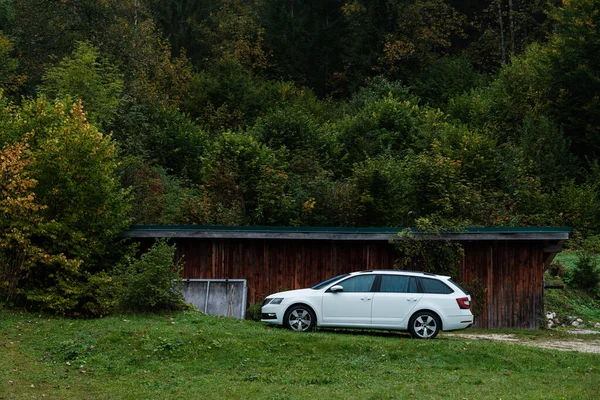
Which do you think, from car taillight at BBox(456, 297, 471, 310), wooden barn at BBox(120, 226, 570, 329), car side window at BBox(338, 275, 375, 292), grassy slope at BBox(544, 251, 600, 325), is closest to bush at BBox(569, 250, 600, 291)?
grassy slope at BBox(544, 251, 600, 325)

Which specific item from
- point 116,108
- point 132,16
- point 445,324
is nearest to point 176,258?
point 445,324

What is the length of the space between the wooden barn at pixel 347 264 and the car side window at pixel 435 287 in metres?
5.21

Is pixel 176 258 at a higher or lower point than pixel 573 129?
lower

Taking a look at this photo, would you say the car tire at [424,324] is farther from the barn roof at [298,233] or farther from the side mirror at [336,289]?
the barn roof at [298,233]

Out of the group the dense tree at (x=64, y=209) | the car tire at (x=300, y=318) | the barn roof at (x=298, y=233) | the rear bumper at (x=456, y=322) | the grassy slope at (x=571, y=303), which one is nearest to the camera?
the rear bumper at (x=456, y=322)

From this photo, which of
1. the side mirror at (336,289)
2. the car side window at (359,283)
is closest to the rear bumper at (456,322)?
the car side window at (359,283)

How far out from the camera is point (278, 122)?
39562mm

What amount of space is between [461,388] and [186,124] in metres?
33.4

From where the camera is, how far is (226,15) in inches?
2355

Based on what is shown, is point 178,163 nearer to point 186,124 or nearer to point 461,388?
point 186,124

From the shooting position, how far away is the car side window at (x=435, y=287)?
18.4m

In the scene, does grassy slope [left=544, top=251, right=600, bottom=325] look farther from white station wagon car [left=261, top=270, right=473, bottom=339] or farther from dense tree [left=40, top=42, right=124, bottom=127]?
dense tree [left=40, top=42, right=124, bottom=127]

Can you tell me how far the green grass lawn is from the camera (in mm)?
13445

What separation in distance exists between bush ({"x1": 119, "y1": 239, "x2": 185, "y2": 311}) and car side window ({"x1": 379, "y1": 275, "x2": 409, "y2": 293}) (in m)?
5.34
